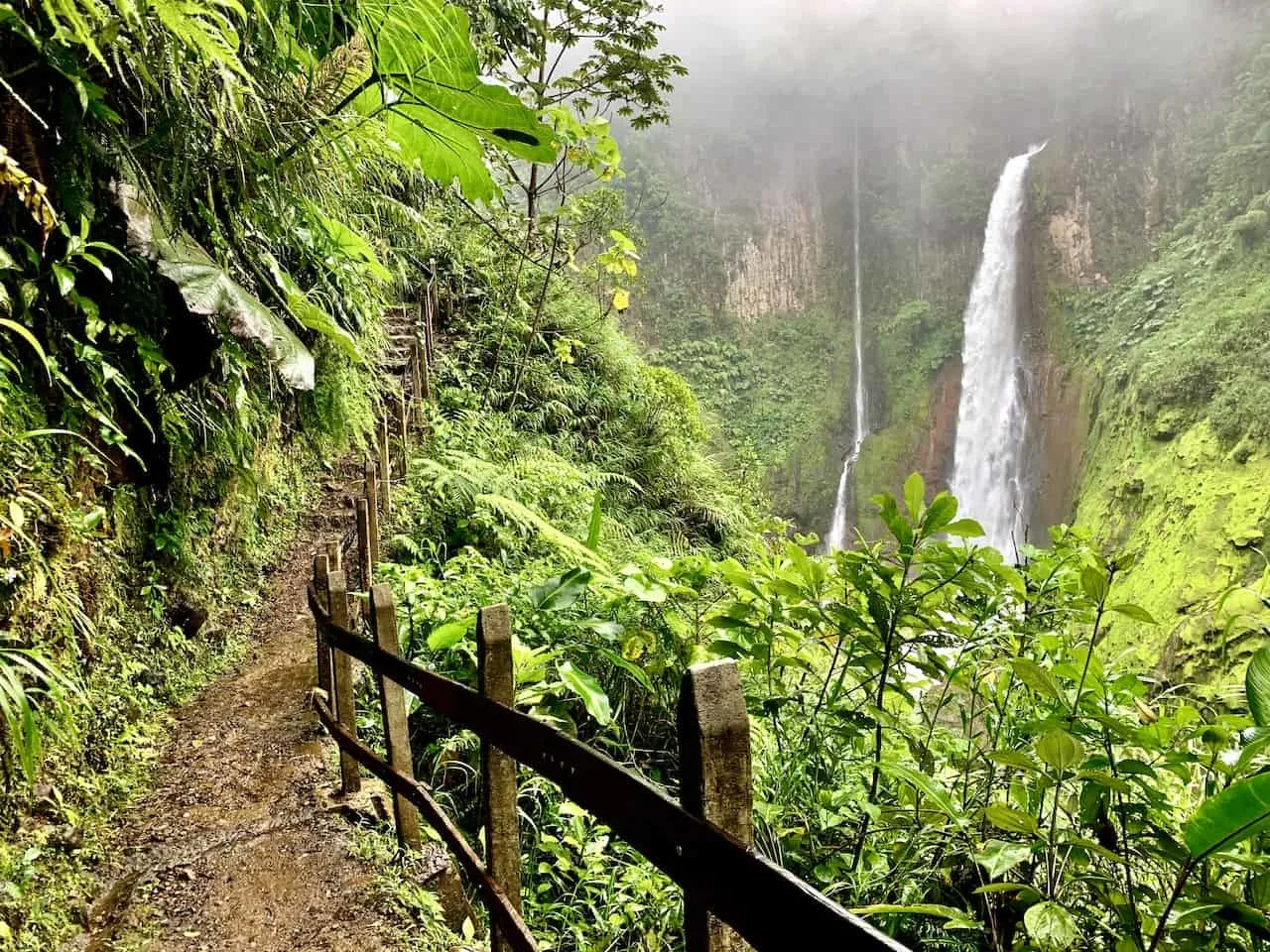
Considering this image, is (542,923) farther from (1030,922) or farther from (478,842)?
(1030,922)

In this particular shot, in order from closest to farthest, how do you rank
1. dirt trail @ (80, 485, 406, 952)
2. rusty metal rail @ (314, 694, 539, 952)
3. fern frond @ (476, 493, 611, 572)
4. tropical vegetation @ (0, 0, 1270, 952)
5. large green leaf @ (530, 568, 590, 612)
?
tropical vegetation @ (0, 0, 1270, 952)
rusty metal rail @ (314, 694, 539, 952)
dirt trail @ (80, 485, 406, 952)
large green leaf @ (530, 568, 590, 612)
fern frond @ (476, 493, 611, 572)

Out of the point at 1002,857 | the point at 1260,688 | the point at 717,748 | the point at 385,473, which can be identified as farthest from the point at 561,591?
the point at 385,473

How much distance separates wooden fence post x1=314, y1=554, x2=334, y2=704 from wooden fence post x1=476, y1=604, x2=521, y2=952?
160 cm

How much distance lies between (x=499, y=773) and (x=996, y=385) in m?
27.3

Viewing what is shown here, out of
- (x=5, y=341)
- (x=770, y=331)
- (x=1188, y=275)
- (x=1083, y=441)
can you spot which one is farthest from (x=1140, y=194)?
(x=5, y=341)

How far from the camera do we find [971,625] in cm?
192

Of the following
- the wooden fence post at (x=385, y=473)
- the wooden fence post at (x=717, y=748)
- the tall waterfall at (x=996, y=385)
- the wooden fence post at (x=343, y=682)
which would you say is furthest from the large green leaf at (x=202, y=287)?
the tall waterfall at (x=996, y=385)

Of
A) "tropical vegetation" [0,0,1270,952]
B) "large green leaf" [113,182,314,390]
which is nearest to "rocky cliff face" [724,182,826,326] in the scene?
"tropical vegetation" [0,0,1270,952]

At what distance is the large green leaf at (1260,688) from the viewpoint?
3.19 feet

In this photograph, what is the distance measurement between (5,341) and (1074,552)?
11.7 feet

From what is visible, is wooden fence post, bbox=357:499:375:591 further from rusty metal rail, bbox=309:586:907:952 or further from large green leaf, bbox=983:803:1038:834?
large green leaf, bbox=983:803:1038:834

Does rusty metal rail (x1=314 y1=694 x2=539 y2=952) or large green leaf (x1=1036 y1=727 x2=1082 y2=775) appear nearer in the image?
large green leaf (x1=1036 y1=727 x2=1082 y2=775)

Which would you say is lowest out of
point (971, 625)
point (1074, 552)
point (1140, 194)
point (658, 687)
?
point (658, 687)

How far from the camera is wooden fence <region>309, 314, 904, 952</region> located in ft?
2.19
